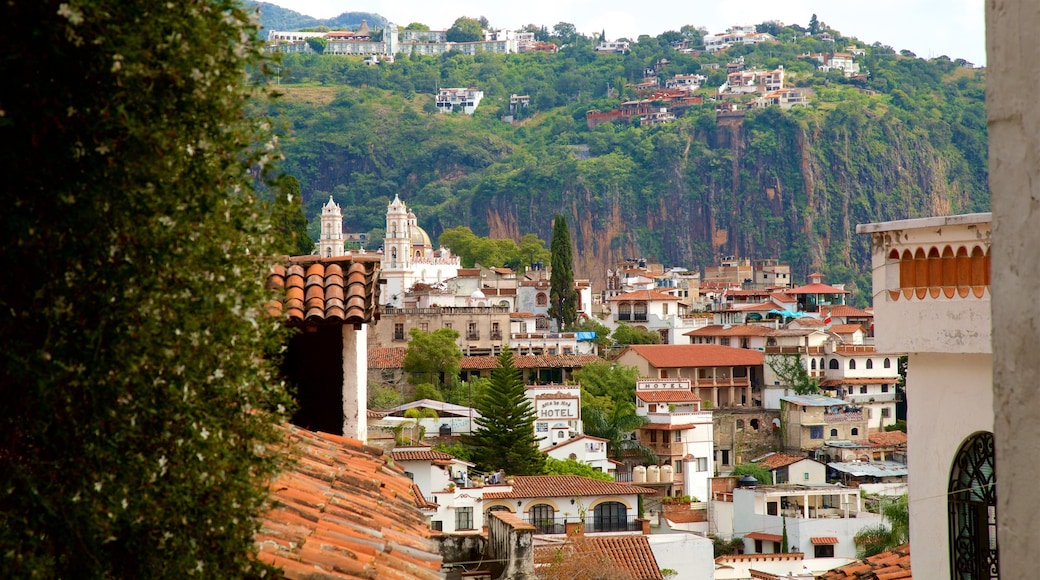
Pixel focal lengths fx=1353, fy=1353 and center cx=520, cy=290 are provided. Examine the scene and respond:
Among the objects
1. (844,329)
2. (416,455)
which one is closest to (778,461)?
(844,329)

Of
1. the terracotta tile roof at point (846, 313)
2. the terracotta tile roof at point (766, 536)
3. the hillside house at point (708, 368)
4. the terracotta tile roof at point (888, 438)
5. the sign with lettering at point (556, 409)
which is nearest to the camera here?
the terracotta tile roof at point (766, 536)

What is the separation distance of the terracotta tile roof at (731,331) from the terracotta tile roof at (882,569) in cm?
7165

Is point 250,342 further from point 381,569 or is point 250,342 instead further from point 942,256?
point 942,256

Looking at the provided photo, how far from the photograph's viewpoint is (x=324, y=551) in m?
5.18

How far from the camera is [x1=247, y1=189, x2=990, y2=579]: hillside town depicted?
25.2 feet

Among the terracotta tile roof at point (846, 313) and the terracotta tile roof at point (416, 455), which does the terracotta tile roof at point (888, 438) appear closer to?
the terracotta tile roof at point (846, 313)

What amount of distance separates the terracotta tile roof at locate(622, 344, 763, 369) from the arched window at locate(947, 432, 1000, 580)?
65539 millimetres

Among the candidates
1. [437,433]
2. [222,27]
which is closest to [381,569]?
[222,27]

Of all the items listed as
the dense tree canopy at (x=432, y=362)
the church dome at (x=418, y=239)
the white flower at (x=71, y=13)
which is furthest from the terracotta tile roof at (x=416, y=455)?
the church dome at (x=418, y=239)

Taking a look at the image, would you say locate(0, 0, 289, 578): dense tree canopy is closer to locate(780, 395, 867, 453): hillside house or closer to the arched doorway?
the arched doorway

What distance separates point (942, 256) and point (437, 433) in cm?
4625

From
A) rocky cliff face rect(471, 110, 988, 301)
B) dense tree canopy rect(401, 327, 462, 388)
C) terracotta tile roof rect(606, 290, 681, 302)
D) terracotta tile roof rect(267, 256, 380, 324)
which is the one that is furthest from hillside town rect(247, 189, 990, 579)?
rocky cliff face rect(471, 110, 988, 301)

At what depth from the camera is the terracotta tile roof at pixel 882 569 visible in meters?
8.75

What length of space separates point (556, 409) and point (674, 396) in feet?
26.4
